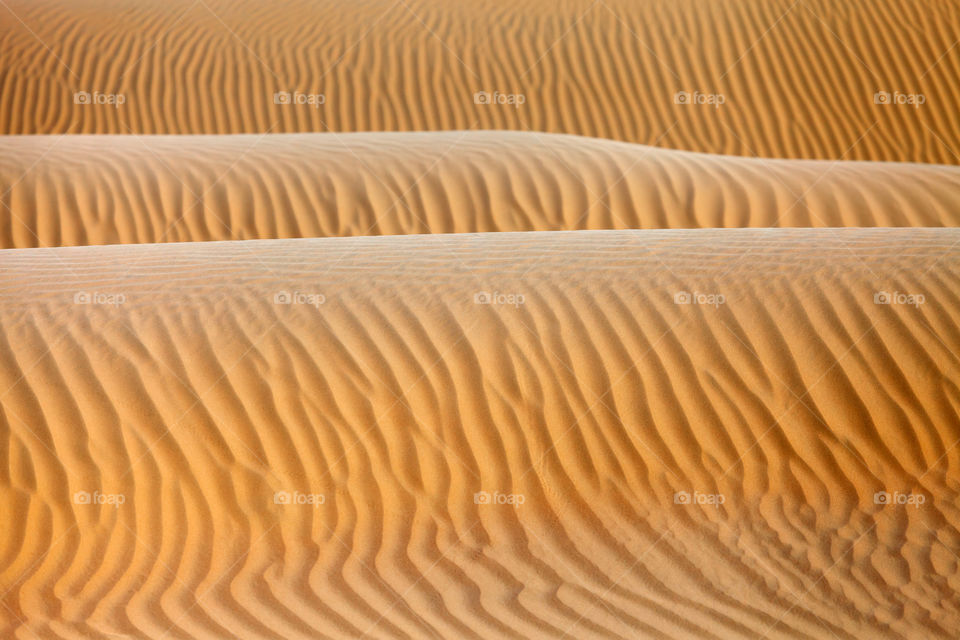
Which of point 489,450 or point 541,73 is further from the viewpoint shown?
point 541,73

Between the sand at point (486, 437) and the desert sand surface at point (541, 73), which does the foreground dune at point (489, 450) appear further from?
the desert sand surface at point (541, 73)

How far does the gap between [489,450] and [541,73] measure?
726 centimetres

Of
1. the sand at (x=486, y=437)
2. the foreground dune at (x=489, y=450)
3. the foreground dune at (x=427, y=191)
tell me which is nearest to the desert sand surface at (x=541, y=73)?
the foreground dune at (x=427, y=191)

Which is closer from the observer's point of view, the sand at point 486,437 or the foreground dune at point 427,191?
the sand at point 486,437

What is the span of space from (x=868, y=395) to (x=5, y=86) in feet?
33.6

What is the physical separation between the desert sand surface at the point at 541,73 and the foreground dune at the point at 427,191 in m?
1.93

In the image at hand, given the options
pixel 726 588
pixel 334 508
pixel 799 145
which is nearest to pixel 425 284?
pixel 334 508

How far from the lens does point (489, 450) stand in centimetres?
448

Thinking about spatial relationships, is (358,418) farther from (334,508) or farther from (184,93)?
(184,93)

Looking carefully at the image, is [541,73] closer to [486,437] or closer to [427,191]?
[427,191]

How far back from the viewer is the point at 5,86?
1102 cm

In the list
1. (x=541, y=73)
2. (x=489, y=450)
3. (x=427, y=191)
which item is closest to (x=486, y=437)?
(x=489, y=450)

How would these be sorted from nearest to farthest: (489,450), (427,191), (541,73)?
(489,450) < (427,191) < (541,73)

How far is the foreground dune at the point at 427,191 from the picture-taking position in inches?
306
